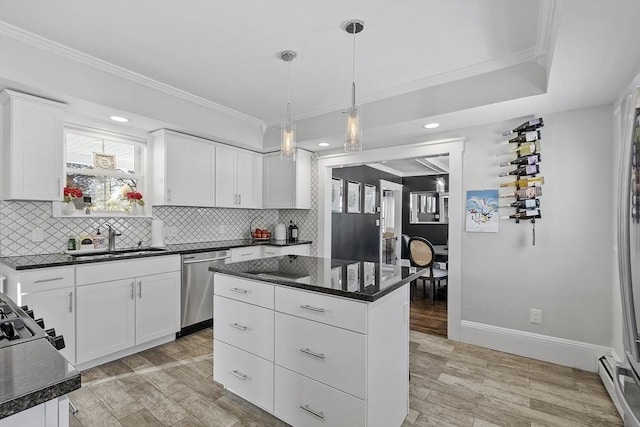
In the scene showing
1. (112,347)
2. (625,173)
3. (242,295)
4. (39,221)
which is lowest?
(112,347)

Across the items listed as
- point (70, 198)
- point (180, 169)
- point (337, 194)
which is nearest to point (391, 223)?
point (337, 194)

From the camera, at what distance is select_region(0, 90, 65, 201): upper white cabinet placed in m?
2.41

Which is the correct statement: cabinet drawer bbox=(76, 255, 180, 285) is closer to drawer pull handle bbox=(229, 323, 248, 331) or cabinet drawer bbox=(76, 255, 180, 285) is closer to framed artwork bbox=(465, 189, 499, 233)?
drawer pull handle bbox=(229, 323, 248, 331)

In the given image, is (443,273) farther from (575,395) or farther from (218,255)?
(218,255)

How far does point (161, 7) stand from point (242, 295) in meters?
1.92

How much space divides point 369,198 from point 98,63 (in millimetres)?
5080

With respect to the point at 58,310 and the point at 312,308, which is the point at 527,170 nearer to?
the point at 312,308

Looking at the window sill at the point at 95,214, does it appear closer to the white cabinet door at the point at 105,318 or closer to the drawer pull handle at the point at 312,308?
the white cabinet door at the point at 105,318

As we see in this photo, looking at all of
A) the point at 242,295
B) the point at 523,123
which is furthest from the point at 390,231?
the point at 242,295

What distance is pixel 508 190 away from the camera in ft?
10.2

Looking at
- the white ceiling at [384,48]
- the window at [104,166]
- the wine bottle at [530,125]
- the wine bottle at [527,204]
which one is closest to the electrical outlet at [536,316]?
the wine bottle at [527,204]

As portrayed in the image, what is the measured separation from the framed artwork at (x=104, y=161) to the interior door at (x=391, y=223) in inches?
217

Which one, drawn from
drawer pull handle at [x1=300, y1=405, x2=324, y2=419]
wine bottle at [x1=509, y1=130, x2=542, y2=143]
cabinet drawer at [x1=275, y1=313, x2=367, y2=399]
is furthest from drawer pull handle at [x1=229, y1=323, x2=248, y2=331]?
wine bottle at [x1=509, y1=130, x2=542, y2=143]

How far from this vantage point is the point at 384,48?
2.38 metres
